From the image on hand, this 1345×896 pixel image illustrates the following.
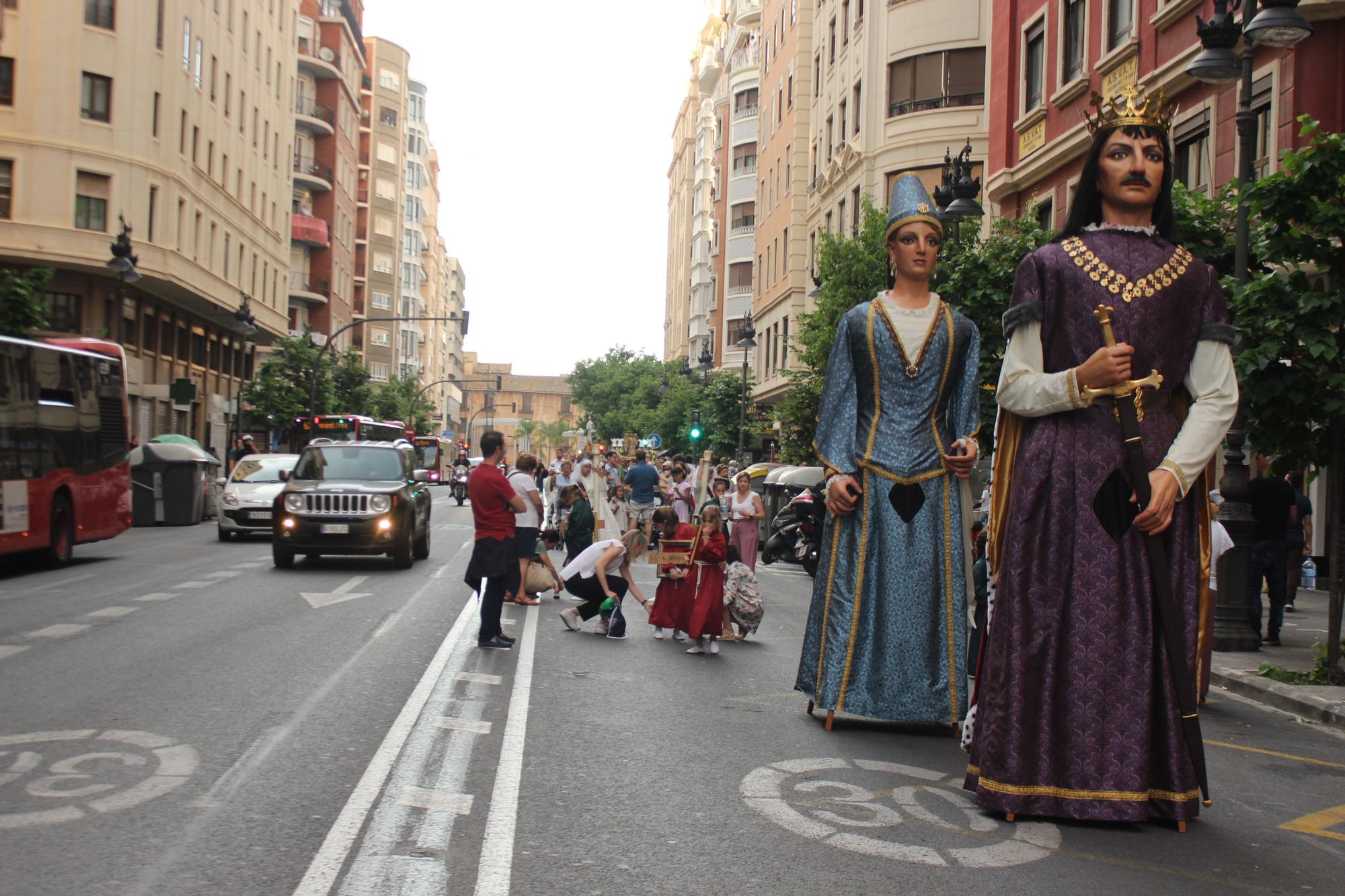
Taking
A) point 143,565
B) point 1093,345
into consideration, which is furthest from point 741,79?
point 1093,345

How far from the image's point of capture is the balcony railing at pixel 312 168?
75312mm

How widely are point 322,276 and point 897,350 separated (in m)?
74.6

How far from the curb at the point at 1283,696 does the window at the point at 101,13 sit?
39250mm

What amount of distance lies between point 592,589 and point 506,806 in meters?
7.68

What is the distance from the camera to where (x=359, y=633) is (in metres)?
12.0

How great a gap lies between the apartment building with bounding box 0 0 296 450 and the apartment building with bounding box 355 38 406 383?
49419mm

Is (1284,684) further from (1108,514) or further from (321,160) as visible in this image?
(321,160)

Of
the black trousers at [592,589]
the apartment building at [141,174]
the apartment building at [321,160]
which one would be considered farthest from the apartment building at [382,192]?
the black trousers at [592,589]

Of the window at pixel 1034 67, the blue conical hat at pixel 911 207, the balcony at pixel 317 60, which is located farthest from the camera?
the balcony at pixel 317 60

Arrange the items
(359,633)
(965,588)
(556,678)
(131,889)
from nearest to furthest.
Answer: (131,889) → (965,588) → (556,678) → (359,633)

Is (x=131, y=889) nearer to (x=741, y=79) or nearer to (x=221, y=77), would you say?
(x=221, y=77)

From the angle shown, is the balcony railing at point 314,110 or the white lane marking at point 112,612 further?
the balcony railing at point 314,110

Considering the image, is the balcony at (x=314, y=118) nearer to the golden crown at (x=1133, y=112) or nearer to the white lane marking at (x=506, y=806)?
the white lane marking at (x=506, y=806)

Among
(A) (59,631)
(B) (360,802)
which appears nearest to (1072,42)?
(A) (59,631)
